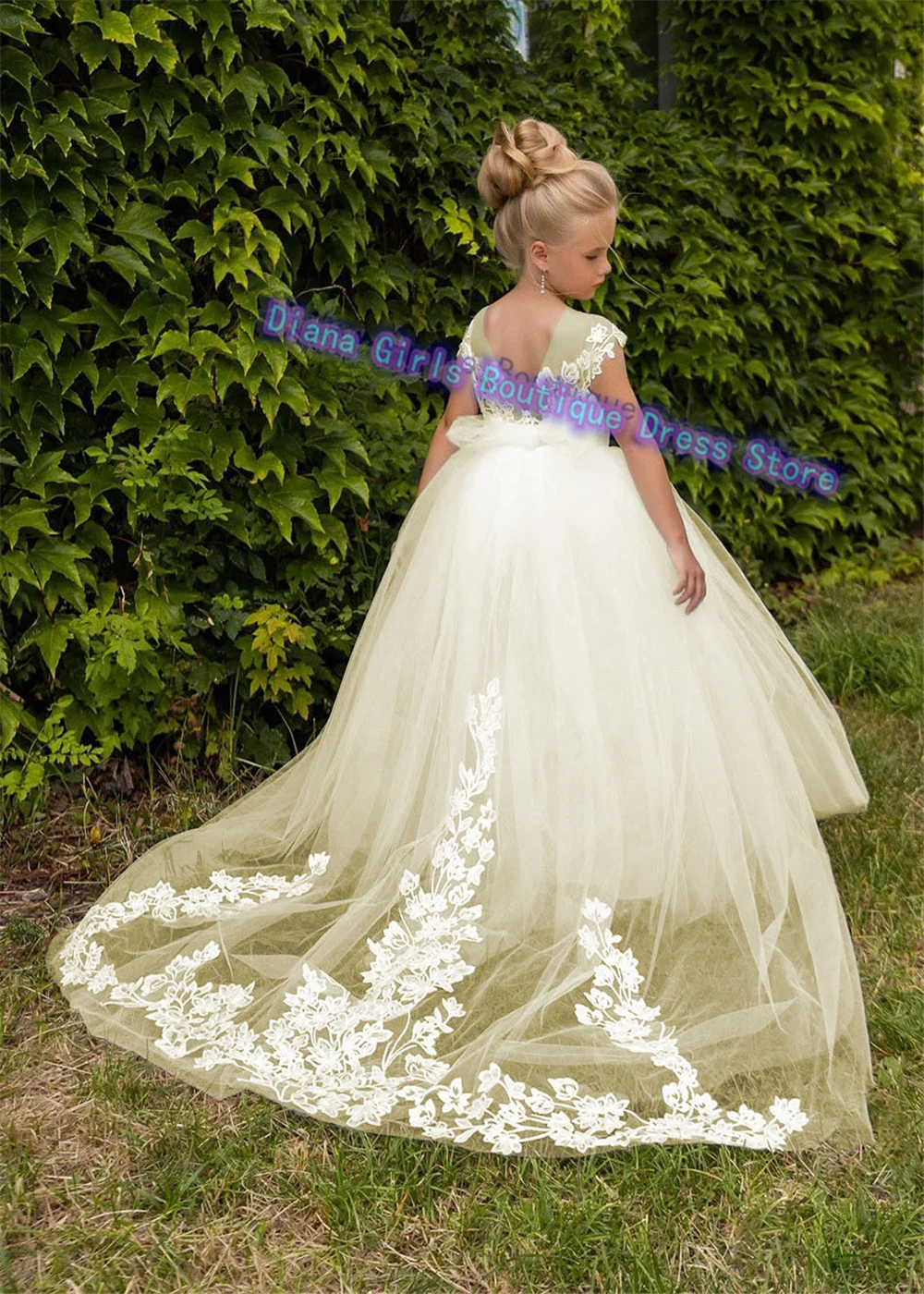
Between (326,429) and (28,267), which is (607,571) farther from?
(28,267)

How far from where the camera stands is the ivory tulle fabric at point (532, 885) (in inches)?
83.0

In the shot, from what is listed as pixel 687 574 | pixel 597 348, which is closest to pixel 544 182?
pixel 597 348

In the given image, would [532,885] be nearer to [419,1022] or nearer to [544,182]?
[419,1022]

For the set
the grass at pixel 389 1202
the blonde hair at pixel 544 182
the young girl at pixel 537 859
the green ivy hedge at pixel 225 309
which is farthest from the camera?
the green ivy hedge at pixel 225 309

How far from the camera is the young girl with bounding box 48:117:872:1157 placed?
2.13 meters

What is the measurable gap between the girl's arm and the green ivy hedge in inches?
41.1

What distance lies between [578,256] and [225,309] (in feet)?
3.74

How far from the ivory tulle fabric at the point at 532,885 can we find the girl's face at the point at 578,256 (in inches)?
3.2

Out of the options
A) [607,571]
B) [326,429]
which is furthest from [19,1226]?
[326,429]

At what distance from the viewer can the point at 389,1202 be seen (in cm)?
191

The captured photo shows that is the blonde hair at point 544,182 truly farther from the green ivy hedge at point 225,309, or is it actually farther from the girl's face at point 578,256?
Result: the green ivy hedge at point 225,309

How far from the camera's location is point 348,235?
3299mm

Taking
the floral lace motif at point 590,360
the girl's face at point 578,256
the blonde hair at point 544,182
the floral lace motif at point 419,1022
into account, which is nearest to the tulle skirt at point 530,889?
the floral lace motif at point 419,1022

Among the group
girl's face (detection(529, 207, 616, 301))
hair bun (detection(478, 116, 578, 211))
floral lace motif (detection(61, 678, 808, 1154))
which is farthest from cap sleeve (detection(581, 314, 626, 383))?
floral lace motif (detection(61, 678, 808, 1154))
